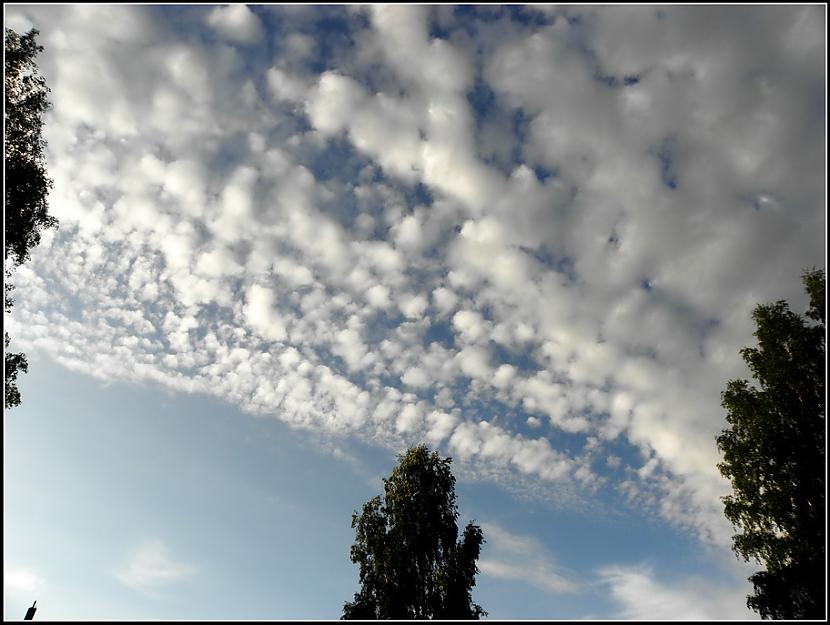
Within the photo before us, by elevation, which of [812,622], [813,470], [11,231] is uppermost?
[11,231]

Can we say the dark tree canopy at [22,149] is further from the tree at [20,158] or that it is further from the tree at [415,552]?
the tree at [415,552]

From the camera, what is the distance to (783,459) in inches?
889

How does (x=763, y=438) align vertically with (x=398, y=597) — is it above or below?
above

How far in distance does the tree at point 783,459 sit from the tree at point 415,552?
48.4ft

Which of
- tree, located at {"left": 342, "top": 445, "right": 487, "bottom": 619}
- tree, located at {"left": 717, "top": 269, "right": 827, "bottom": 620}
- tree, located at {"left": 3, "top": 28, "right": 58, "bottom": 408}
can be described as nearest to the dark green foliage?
tree, located at {"left": 3, "top": 28, "right": 58, "bottom": 408}

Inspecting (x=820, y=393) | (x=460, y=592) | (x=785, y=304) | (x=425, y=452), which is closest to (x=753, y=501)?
(x=820, y=393)

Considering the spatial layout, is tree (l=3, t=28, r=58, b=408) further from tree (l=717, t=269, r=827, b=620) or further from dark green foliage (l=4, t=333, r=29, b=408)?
tree (l=717, t=269, r=827, b=620)

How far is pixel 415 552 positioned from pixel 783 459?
19.9 m

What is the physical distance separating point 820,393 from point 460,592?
21383 millimetres

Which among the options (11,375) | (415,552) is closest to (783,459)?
(415,552)

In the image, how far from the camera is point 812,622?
58.1 ft

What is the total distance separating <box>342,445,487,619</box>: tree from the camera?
26734mm

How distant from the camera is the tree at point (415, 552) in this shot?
26734 mm

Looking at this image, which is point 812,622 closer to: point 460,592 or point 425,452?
point 460,592
